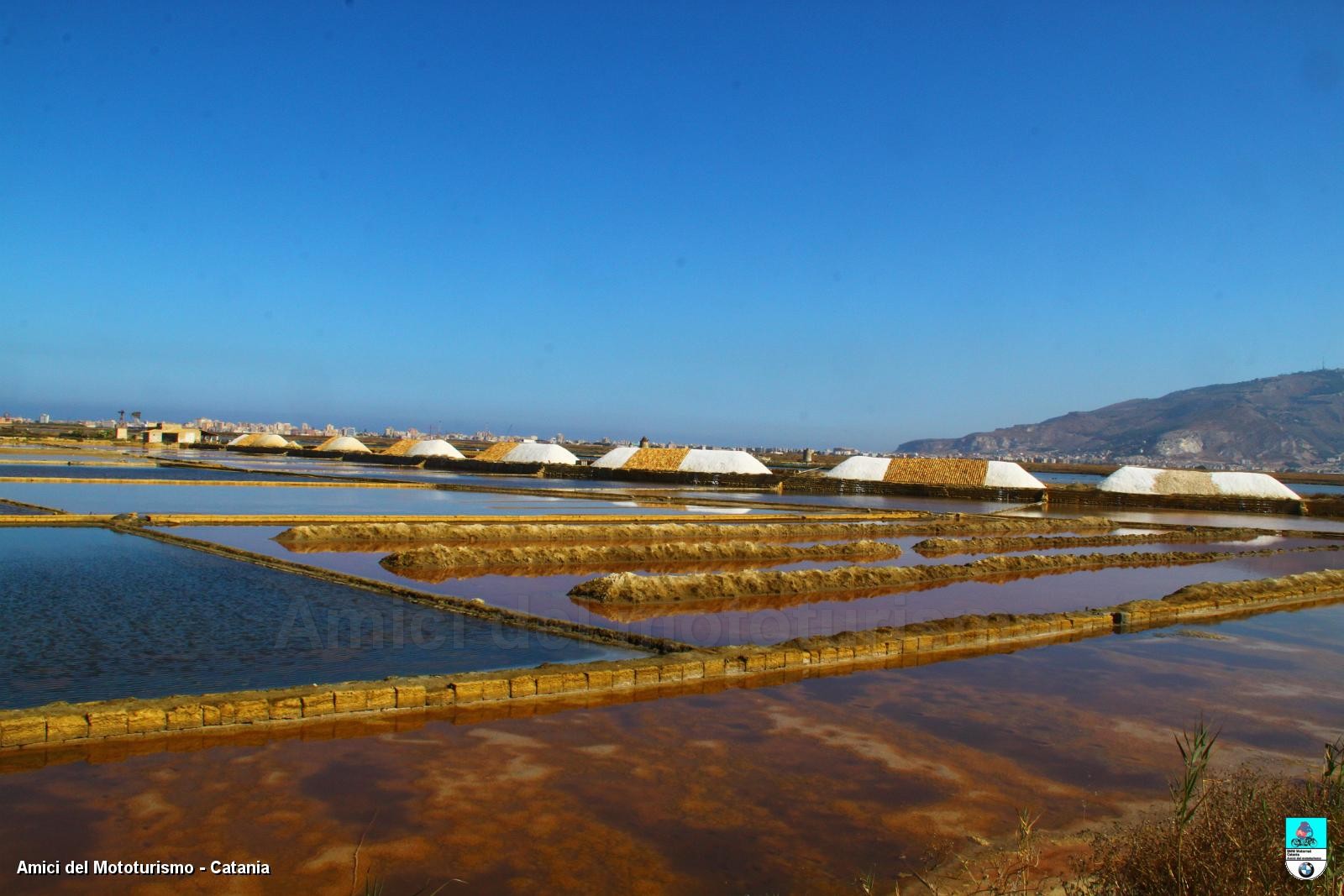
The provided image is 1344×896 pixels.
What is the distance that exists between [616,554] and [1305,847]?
11668 mm

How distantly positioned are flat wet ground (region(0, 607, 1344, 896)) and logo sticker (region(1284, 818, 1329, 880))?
4.91 ft

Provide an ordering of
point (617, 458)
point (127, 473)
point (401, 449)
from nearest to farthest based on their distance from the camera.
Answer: point (127, 473)
point (617, 458)
point (401, 449)

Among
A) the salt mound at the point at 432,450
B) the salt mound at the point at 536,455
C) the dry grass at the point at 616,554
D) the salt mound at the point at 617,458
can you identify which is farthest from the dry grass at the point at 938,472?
the salt mound at the point at 432,450

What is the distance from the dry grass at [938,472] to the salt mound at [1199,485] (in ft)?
15.4

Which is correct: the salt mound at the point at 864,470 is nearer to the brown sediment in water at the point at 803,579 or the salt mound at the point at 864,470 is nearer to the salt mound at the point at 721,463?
the salt mound at the point at 721,463

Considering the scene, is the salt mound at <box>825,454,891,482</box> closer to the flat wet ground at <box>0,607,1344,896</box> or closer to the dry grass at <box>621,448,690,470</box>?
the dry grass at <box>621,448,690,470</box>

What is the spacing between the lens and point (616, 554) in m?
14.2

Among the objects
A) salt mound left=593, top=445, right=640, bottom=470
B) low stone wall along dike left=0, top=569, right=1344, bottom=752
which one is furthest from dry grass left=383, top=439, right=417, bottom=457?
low stone wall along dike left=0, top=569, right=1344, bottom=752

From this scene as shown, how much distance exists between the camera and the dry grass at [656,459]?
43031 mm

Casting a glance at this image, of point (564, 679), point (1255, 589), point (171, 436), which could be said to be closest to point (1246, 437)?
point (171, 436)

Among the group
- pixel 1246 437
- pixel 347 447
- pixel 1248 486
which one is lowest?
pixel 1248 486

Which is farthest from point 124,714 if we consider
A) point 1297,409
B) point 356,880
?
point 1297,409

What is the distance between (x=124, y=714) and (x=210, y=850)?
5.79 ft

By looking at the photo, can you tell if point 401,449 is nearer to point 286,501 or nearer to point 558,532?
point 286,501
